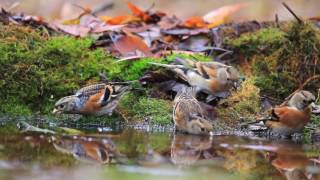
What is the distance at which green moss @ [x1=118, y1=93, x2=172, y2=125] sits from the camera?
29.4ft

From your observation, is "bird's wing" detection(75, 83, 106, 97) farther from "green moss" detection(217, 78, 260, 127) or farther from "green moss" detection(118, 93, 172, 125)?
"green moss" detection(217, 78, 260, 127)

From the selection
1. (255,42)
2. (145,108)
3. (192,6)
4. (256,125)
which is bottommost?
(256,125)

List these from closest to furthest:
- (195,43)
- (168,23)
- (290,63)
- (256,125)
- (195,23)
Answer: (256,125), (290,63), (195,43), (195,23), (168,23)

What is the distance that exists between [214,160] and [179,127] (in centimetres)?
148

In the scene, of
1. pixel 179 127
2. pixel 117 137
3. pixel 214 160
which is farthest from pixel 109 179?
pixel 179 127

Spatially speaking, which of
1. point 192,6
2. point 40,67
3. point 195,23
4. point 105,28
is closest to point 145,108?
point 40,67

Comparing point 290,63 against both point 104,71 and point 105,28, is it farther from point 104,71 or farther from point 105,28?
point 105,28

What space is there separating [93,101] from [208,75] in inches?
57.4

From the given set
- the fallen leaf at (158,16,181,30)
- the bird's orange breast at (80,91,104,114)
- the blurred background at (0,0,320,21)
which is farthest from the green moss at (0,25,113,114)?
the blurred background at (0,0,320,21)

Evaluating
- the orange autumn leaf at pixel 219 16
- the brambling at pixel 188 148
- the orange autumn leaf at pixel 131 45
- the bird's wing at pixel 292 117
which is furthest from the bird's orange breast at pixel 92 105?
the orange autumn leaf at pixel 219 16

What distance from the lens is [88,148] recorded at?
7449mm

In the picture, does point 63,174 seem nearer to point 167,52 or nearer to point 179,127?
point 179,127

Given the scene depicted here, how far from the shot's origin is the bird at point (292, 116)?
8430mm

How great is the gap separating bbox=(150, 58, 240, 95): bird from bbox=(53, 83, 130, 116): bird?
89 cm
